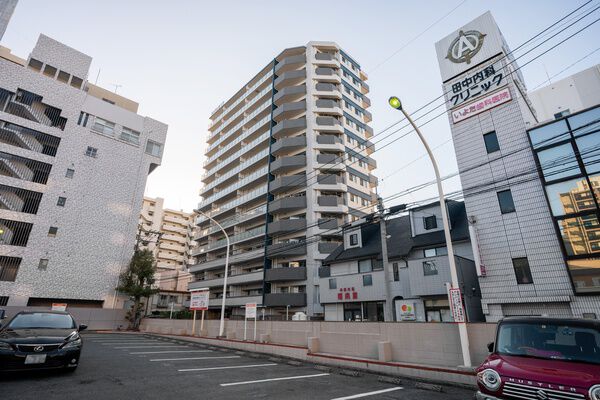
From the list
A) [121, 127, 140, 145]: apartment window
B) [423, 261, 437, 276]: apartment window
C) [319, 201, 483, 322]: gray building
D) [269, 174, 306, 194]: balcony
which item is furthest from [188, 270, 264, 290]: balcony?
[121, 127, 140, 145]: apartment window

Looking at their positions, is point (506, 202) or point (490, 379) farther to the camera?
point (506, 202)

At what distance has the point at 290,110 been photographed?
4544 cm

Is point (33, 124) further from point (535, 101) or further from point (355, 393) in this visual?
point (535, 101)

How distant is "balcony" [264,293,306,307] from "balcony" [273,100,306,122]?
2665cm

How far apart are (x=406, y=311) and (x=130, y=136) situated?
41353mm

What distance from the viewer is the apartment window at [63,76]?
3950 cm

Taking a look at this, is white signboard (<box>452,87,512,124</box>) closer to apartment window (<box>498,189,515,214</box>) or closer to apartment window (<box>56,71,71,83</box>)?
apartment window (<box>498,189,515,214</box>)

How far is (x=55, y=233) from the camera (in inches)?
1319

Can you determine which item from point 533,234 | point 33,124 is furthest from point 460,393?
point 33,124

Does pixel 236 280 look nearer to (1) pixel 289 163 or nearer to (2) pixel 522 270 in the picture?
(1) pixel 289 163

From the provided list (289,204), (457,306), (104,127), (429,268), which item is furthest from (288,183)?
(457,306)

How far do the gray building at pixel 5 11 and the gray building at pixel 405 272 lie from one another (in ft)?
155

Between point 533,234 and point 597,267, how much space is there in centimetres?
303

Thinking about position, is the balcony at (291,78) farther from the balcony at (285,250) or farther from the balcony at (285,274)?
the balcony at (285,274)
